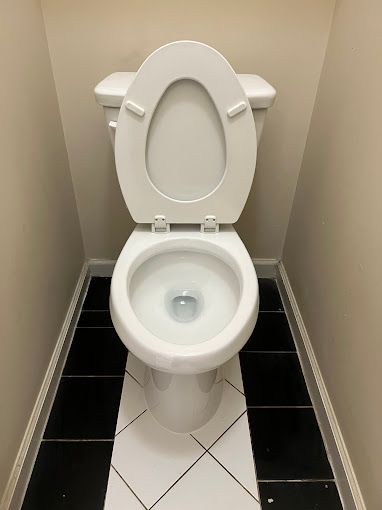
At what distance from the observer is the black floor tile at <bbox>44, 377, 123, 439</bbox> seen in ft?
3.46

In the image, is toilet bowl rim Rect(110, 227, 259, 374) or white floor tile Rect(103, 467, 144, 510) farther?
white floor tile Rect(103, 467, 144, 510)

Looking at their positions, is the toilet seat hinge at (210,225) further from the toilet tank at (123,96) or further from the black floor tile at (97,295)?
the black floor tile at (97,295)

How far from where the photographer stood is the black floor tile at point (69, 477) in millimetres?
914

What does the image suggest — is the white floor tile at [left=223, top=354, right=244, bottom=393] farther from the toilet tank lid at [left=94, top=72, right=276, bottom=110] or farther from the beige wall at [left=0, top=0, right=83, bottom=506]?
the toilet tank lid at [left=94, top=72, right=276, bottom=110]

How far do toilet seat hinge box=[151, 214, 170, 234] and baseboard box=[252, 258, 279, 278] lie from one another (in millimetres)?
594

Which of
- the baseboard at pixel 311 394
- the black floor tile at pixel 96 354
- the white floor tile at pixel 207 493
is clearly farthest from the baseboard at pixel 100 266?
the white floor tile at pixel 207 493

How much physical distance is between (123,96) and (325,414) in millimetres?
1005

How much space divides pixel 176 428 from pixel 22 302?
534mm

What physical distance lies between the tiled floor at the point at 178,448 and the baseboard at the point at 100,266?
14.8 inches

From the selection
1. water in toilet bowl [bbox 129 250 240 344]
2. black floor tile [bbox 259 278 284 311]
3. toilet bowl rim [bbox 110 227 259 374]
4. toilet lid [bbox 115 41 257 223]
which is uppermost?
toilet lid [bbox 115 41 257 223]

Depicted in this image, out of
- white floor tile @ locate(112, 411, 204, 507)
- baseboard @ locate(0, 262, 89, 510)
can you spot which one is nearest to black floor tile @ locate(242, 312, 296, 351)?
white floor tile @ locate(112, 411, 204, 507)

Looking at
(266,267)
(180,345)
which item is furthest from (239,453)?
(266,267)

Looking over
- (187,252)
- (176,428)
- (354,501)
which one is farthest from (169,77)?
(354,501)

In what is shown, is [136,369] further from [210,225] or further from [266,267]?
[266,267]
